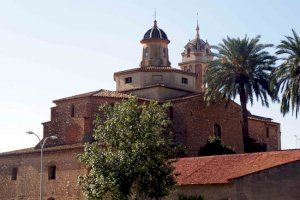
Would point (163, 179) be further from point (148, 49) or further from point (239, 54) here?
point (148, 49)

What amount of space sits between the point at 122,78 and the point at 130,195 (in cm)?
2323

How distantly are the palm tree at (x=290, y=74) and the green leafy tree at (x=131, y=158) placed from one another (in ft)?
35.8

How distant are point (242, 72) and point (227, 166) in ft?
37.8

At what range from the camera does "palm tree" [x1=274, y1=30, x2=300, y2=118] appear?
133ft

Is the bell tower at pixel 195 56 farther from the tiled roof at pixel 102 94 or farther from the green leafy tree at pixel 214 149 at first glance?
the green leafy tree at pixel 214 149

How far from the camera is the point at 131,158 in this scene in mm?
32562

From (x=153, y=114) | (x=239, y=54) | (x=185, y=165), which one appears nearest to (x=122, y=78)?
(x=239, y=54)

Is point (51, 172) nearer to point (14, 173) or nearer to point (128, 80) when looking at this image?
point (14, 173)

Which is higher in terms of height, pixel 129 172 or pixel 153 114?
pixel 153 114

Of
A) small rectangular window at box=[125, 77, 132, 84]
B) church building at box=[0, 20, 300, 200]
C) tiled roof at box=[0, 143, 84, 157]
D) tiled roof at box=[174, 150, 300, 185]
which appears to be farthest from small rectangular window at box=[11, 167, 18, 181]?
tiled roof at box=[174, 150, 300, 185]

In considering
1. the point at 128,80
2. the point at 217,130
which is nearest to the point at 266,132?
the point at 217,130

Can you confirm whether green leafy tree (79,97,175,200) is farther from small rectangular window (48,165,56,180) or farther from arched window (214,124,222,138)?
arched window (214,124,222,138)

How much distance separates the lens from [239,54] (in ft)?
152

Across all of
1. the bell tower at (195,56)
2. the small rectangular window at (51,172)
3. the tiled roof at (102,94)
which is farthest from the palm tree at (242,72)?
the bell tower at (195,56)
